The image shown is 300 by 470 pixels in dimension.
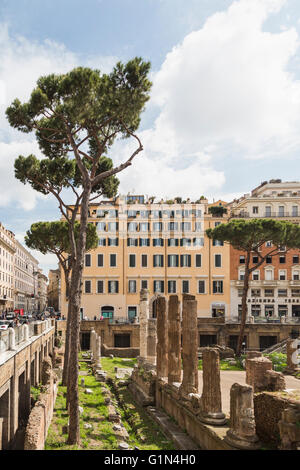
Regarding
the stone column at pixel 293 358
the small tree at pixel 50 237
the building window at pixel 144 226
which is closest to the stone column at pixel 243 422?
the stone column at pixel 293 358

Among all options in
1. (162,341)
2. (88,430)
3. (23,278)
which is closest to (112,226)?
(162,341)

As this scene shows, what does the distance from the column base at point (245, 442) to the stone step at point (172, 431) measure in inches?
81.7

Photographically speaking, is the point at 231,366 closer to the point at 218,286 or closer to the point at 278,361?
the point at 278,361

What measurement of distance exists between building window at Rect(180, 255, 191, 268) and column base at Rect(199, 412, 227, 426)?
30.0m

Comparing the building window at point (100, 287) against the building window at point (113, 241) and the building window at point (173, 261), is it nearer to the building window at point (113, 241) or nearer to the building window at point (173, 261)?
the building window at point (113, 241)

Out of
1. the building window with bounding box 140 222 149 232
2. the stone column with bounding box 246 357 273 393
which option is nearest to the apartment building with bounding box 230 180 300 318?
the building window with bounding box 140 222 149 232

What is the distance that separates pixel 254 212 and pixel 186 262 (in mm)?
8786

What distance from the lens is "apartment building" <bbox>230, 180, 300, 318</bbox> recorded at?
40969mm

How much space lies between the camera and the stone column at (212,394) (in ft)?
36.6

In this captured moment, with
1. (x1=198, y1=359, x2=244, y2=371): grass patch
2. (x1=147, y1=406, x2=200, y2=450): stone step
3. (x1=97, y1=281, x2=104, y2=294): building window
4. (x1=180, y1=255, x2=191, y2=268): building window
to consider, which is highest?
(x1=180, y1=255, x2=191, y2=268): building window

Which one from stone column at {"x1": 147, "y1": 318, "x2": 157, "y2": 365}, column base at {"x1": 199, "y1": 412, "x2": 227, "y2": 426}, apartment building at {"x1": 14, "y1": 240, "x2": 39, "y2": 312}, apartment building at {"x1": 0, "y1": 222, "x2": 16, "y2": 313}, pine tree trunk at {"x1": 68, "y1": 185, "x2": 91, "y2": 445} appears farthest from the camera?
apartment building at {"x1": 14, "y1": 240, "x2": 39, "y2": 312}

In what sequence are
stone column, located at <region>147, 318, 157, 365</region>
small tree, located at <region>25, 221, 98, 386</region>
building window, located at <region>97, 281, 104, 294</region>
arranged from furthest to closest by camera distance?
1. building window, located at <region>97, 281, 104, 294</region>
2. small tree, located at <region>25, 221, 98, 386</region>
3. stone column, located at <region>147, 318, 157, 365</region>

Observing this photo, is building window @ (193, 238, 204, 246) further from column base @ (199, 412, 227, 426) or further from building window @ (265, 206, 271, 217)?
column base @ (199, 412, 227, 426)
